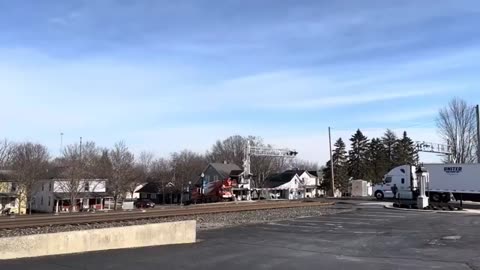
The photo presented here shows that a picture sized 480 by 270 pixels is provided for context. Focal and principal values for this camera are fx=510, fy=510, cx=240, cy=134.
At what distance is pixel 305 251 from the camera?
14.1 m

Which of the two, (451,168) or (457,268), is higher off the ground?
(451,168)

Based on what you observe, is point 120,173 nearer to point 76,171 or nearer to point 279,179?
point 76,171

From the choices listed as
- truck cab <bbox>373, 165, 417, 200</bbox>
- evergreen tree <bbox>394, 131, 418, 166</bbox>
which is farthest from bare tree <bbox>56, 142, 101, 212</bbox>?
evergreen tree <bbox>394, 131, 418, 166</bbox>

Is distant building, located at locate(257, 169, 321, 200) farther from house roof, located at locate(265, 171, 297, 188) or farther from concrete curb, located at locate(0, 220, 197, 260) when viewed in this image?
concrete curb, located at locate(0, 220, 197, 260)

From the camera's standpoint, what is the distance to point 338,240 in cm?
1716

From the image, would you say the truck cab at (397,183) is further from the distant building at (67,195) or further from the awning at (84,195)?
the awning at (84,195)

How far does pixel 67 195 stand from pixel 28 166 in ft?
25.6

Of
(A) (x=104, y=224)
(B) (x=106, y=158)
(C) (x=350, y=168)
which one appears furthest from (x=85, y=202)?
(A) (x=104, y=224)

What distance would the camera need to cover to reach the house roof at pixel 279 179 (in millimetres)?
109125

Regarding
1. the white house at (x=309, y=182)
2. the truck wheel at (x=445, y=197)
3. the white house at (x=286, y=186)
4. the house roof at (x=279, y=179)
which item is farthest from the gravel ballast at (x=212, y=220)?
the white house at (x=309, y=182)

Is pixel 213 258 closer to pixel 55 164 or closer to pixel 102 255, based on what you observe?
pixel 102 255

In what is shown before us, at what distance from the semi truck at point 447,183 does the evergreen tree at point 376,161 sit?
56704 mm

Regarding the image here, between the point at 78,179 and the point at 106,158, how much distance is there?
52.9ft

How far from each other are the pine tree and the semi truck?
55.4 meters
